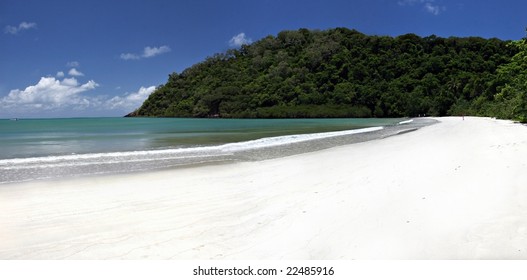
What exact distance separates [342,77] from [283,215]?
11317 cm

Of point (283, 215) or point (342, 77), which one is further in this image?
point (342, 77)

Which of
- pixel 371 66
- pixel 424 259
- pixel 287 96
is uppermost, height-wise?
pixel 371 66

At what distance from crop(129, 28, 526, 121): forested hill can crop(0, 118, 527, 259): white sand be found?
266ft

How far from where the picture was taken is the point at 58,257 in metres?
3.87

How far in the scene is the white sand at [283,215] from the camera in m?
3.79

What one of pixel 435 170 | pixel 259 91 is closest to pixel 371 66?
pixel 259 91

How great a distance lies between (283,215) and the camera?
495cm

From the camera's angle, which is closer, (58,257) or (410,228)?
(58,257)

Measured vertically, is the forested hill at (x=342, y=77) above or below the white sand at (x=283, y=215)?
above

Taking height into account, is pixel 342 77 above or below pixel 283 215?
above

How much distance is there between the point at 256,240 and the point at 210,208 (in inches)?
65.5

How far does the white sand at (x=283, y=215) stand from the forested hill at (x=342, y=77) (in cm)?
8098

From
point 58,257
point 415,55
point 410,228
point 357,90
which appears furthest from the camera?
point 415,55

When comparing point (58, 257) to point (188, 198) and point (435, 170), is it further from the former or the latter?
point (435, 170)
